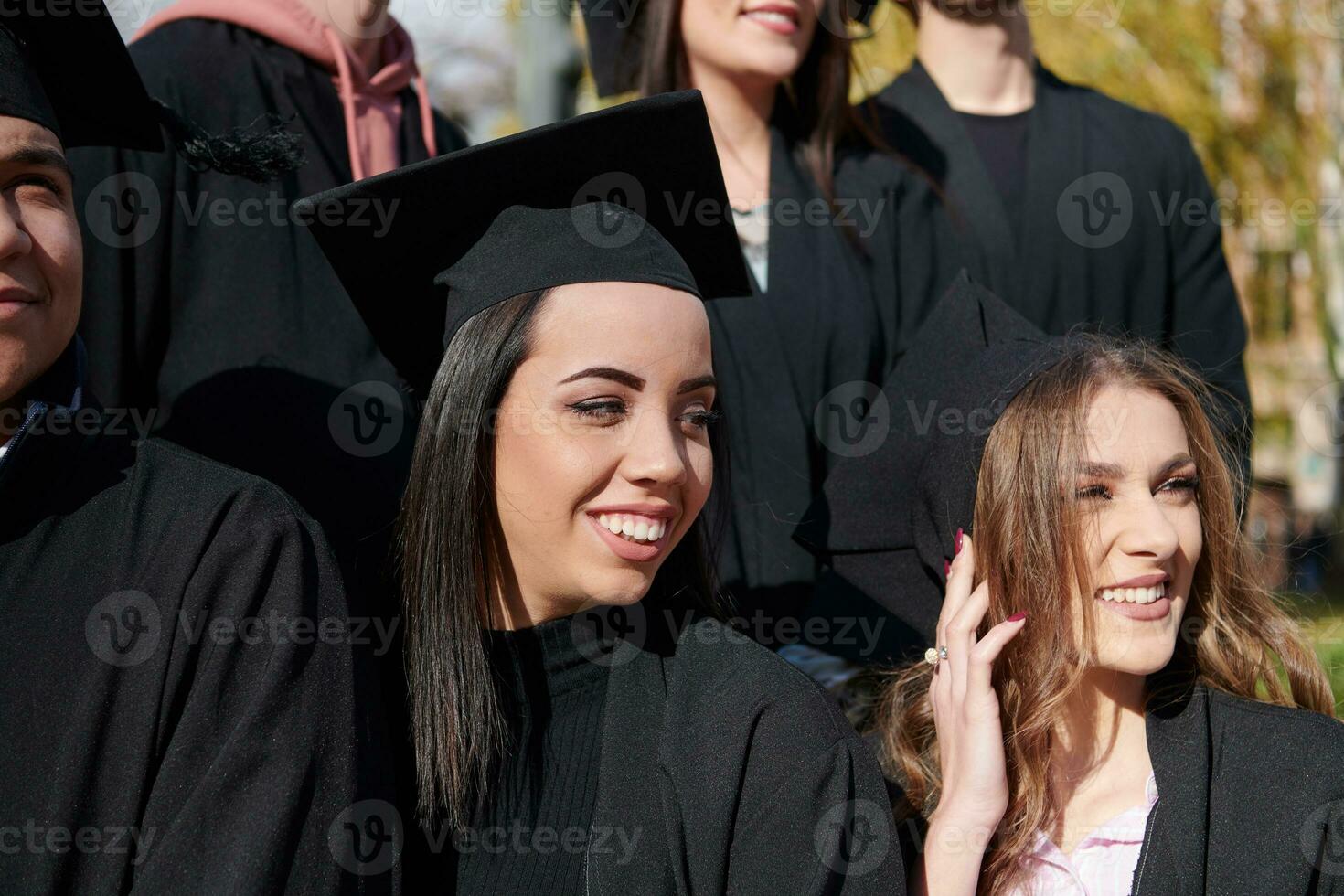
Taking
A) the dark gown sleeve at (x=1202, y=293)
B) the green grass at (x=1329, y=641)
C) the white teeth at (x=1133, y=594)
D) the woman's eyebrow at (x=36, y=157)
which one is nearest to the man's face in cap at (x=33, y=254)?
the woman's eyebrow at (x=36, y=157)

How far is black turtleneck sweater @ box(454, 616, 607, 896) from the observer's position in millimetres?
2477

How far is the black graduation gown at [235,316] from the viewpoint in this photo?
3025mm

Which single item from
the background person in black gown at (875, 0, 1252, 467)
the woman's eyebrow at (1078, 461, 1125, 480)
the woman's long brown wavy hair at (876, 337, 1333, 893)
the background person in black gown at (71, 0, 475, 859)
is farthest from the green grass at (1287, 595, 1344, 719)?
the background person in black gown at (71, 0, 475, 859)

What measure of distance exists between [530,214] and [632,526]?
60 centimetres

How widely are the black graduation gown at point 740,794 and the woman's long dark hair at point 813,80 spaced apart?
1.66m

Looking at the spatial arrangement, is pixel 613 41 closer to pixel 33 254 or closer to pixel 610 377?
pixel 610 377

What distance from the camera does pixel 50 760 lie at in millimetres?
2059

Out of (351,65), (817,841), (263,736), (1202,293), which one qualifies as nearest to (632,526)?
(817,841)

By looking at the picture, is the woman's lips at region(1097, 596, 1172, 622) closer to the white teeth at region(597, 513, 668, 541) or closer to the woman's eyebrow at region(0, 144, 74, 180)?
the white teeth at region(597, 513, 668, 541)

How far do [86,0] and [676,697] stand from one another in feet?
4.95

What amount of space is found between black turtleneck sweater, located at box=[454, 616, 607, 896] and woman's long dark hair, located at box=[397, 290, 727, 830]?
0.16 ft

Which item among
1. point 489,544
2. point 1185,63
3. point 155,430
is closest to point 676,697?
point 489,544

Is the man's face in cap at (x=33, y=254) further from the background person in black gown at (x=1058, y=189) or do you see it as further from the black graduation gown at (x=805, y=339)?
the background person in black gown at (x=1058, y=189)

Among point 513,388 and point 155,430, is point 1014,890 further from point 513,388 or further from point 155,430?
point 155,430
